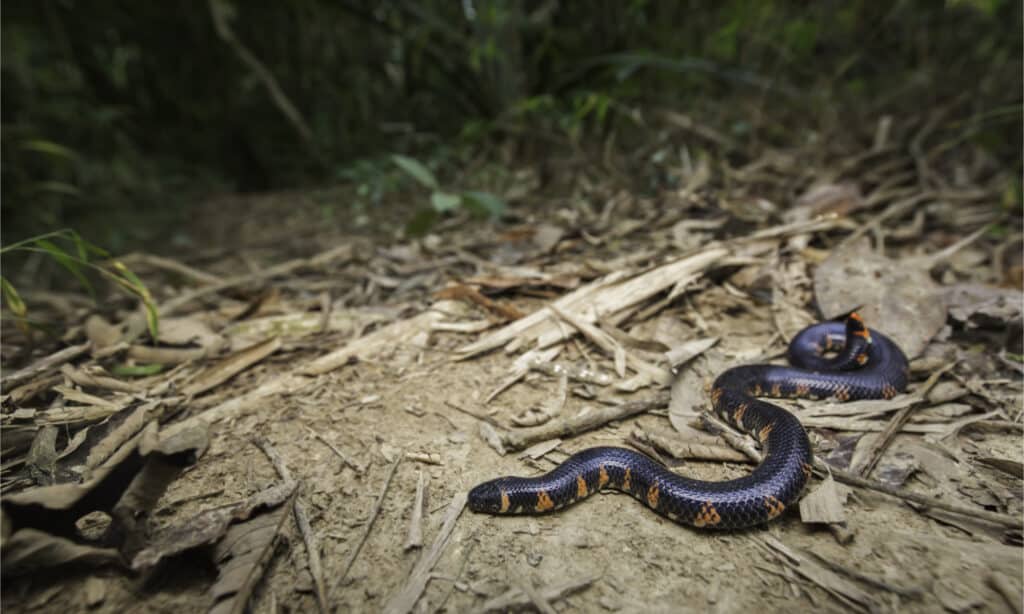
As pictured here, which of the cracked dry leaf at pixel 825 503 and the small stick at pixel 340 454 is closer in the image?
the cracked dry leaf at pixel 825 503

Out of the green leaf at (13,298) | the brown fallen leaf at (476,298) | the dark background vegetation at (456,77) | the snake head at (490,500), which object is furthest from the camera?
the dark background vegetation at (456,77)

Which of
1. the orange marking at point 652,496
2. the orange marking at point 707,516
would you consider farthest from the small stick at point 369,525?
the orange marking at point 707,516

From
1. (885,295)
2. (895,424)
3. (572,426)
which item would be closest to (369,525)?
(572,426)

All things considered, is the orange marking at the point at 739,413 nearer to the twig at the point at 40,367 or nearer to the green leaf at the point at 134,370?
the green leaf at the point at 134,370

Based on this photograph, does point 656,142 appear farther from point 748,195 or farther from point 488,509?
point 488,509

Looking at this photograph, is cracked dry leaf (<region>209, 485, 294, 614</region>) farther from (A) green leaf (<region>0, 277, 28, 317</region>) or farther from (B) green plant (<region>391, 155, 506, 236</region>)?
(B) green plant (<region>391, 155, 506, 236</region>)

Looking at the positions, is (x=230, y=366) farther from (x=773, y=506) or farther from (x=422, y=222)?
(x=773, y=506)

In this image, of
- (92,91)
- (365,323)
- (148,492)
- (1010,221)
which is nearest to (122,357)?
(365,323)
